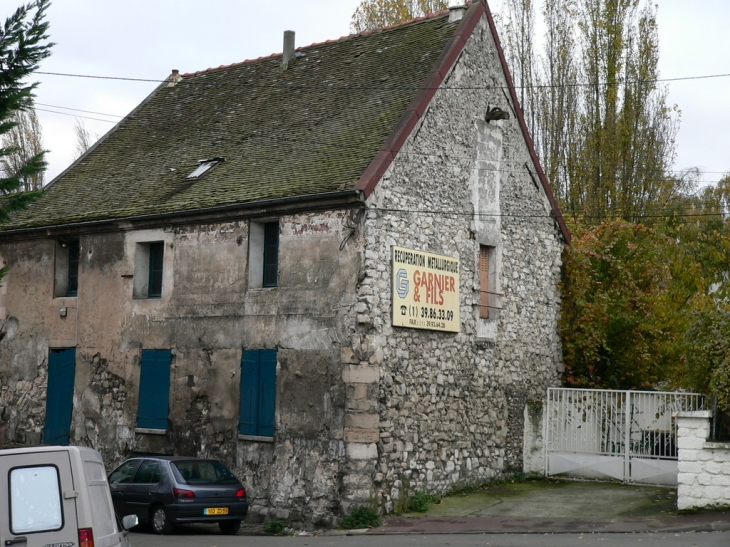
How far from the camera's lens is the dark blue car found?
16188 millimetres

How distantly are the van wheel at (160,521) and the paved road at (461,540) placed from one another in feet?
0.60

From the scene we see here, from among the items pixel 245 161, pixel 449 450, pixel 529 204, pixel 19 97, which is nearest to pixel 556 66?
pixel 529 204

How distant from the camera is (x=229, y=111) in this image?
23.4 meters

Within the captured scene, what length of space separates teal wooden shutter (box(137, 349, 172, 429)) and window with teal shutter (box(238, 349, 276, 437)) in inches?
86.0

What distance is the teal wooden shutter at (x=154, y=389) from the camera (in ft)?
65.3

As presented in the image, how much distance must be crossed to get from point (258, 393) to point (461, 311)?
14.4ft

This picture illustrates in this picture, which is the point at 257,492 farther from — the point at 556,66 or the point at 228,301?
the point at 556,66

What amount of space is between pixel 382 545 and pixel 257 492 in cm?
416

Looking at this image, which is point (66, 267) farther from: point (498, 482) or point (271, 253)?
point (498, 482)

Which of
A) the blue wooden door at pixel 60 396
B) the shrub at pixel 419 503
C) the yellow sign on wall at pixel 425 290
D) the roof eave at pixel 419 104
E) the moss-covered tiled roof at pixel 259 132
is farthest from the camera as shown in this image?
the blue wooden door at pixel 60 396

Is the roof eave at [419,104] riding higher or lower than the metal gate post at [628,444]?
higher

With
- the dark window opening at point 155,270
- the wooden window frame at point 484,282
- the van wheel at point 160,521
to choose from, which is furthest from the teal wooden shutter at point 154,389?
the wooden window frame at point 484,282

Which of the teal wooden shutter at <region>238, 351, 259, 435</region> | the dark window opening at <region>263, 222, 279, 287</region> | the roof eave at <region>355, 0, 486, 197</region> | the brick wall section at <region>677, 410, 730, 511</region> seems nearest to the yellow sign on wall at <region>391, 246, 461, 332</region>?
the roof eave at <region>355, 0, 486, 197</region>

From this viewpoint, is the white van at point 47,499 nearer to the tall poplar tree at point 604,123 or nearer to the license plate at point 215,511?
the license plate at point 215,511
